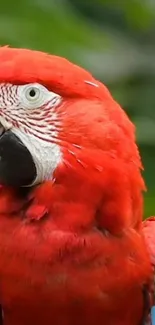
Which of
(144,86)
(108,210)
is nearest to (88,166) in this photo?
(108,210)

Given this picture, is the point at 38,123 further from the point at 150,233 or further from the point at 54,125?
the point at 150,233

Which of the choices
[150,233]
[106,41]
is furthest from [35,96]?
[106,41]

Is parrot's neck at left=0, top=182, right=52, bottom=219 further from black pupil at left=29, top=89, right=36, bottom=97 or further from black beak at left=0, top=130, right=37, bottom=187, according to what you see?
black pupil at left=29, top=89, right=36, bottom=97

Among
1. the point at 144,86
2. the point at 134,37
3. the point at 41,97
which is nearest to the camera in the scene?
the point at 41,97

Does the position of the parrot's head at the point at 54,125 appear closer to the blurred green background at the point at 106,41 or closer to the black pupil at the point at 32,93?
the black pupil at the point at 32,93

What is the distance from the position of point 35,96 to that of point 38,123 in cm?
5

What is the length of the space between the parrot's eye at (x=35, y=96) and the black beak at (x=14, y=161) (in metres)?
0.05

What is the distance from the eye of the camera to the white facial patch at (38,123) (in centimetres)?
157

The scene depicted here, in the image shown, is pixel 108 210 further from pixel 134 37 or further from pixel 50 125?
pixel 134 37

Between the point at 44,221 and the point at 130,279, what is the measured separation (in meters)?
0.16

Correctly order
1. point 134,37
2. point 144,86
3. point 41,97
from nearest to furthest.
A: point 41,97
point 144,86
point 134,37

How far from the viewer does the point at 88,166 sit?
1603 millimetres

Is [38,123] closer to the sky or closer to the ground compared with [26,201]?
closer to the sky

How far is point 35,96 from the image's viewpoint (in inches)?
61.7
